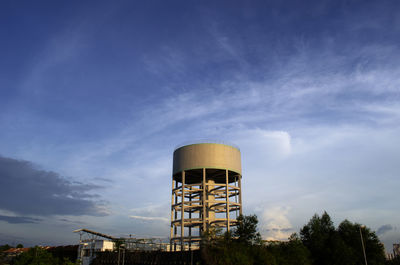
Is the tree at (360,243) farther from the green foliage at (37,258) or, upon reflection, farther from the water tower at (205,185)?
the green foliage at (37,258)

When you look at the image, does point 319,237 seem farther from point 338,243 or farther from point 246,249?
point 246,249

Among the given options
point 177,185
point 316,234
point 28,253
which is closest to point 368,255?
point 316,234

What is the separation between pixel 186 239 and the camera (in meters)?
61.1

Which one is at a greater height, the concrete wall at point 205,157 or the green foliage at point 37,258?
the concrete wall at point 205,157

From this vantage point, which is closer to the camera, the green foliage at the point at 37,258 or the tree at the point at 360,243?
the green foliage at the point at 37,258

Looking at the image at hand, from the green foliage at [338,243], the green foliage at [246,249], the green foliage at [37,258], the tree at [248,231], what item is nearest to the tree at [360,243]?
the green foliage at [338,243]

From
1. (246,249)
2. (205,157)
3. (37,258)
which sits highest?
(205,157)

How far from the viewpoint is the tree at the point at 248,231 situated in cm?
5769

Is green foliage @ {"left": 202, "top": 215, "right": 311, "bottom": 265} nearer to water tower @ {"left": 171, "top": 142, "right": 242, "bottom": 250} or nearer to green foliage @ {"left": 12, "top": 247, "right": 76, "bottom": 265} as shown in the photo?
water tower @ {"left": 171, "top": 142, "right": 242, "bottom": 250}

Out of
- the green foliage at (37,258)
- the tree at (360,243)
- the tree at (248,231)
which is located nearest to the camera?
the tree at (248,231)

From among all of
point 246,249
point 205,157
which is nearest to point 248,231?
point 246,249

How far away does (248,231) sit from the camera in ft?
191

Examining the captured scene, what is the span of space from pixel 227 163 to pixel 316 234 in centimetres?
2701

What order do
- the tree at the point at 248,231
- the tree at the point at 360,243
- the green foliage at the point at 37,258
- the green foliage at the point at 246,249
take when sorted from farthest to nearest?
1. the tree at the point at 360,243
2. the green foliage at the point at 37,258
3. the tree at the point at 248,231
4. the green foliage at the point at 246,249
